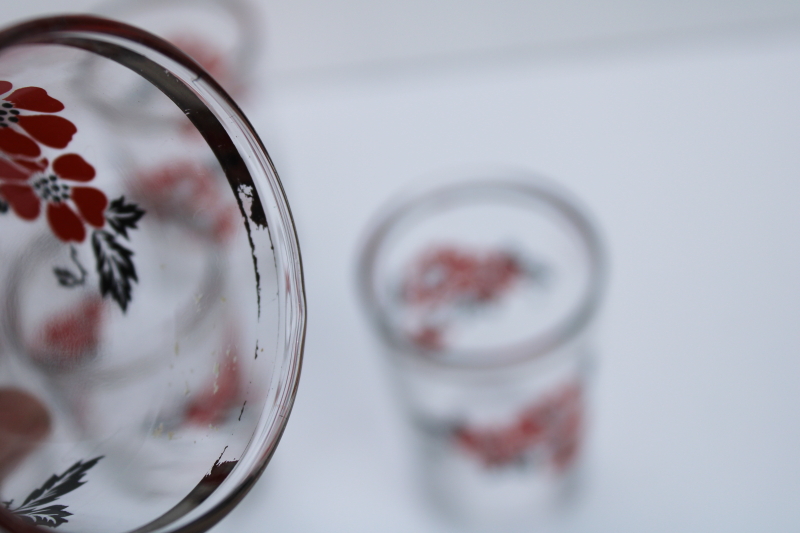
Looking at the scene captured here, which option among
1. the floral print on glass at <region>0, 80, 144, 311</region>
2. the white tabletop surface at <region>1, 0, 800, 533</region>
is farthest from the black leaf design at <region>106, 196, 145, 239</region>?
the white tabletop surface at <region>1, 0, 800, 533</region>

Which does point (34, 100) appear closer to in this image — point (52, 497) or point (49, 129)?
point (49, 129)

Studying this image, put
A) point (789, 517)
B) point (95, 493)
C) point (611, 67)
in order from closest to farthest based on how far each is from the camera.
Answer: point (95, 493) → point (789, 517) → point (611, 67)

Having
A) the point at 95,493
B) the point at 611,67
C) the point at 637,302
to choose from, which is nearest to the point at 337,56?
the point at 611,67

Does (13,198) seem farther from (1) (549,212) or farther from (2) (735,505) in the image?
(2) (735,505)

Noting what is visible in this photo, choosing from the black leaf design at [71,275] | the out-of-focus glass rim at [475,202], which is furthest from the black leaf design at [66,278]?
the out-of-focus glass rim at [475,202]

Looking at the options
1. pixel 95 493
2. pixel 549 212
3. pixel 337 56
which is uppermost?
pixel 337 56

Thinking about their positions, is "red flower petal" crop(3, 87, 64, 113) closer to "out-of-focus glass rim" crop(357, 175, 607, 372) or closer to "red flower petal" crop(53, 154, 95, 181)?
"red flower petal" crop(53, 154, 95, 181)

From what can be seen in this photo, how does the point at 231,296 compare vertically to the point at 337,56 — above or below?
below
